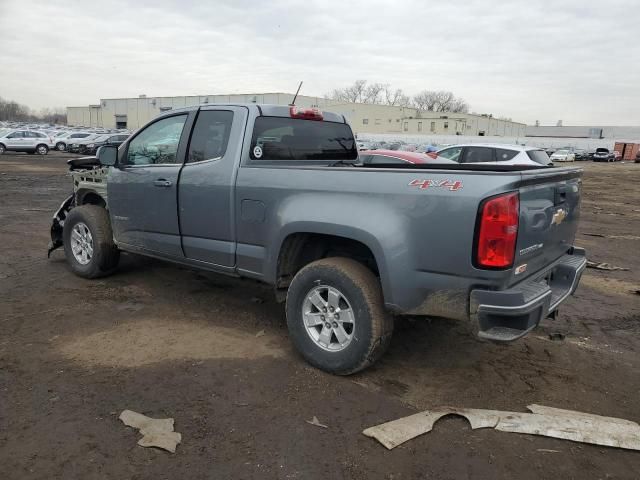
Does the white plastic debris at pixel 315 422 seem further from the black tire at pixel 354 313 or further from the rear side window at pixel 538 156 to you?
the rear side window at pixel 538 156

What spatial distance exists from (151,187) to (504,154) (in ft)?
35.2

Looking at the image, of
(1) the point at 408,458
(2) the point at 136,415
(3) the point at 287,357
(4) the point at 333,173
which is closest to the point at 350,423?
(1) the point at 408,458

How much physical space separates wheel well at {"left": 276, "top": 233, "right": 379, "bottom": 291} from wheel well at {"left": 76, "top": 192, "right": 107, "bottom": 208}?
3176 mm

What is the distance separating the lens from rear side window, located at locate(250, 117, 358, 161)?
4.43 m

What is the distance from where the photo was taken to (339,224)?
11.7ft

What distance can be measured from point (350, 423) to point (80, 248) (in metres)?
4.31

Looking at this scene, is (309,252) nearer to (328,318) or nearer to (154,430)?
(328,318)

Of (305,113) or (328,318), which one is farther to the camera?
(305,113)

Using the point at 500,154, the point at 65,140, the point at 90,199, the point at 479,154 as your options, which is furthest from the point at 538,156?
the point at 65,140

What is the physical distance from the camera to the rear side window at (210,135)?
14.6ft

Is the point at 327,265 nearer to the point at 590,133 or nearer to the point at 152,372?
the point at 152,372

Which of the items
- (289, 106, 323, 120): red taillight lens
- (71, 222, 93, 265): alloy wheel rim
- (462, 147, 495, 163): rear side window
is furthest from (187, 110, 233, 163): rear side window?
(462, 147, 495, 163): rear side window

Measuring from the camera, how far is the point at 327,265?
12.2 feet

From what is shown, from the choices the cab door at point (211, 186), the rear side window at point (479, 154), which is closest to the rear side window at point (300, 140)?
the cab door at point (211, 186)
